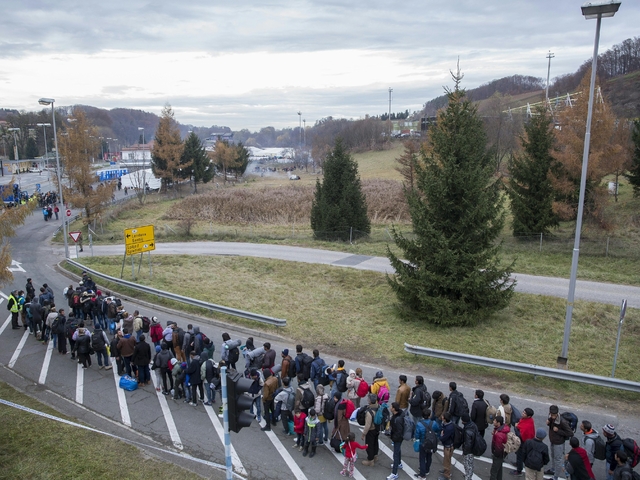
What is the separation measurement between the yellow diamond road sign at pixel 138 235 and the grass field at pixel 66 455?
11.1 m

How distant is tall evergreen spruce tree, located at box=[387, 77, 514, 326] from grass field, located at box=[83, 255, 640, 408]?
86 centimetres

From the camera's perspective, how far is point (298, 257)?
2616 centimetres

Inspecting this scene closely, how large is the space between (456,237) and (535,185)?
1394 centimetres

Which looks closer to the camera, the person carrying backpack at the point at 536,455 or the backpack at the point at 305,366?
the person carrying backpack at the point at 536,455

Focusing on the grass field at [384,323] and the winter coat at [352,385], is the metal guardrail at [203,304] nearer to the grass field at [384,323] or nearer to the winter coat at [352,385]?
the grass field at [384,323]

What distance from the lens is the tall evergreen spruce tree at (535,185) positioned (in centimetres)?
2695

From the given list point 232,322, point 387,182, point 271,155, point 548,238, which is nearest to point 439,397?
point 232,322

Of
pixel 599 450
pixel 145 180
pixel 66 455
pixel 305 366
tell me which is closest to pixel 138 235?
pixel 305 366

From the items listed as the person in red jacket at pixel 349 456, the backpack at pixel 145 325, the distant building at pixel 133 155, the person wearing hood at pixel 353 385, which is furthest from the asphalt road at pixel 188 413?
the distant building at pixel 133 155

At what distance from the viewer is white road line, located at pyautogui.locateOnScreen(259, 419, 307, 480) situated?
871 cm

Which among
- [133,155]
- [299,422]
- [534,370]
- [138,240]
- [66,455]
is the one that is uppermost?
[133,155]

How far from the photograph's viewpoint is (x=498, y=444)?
8023 mm

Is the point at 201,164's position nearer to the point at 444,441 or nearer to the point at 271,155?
the point at 444,441

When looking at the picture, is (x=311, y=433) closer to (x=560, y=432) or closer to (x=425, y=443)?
(x=425, y=443)
